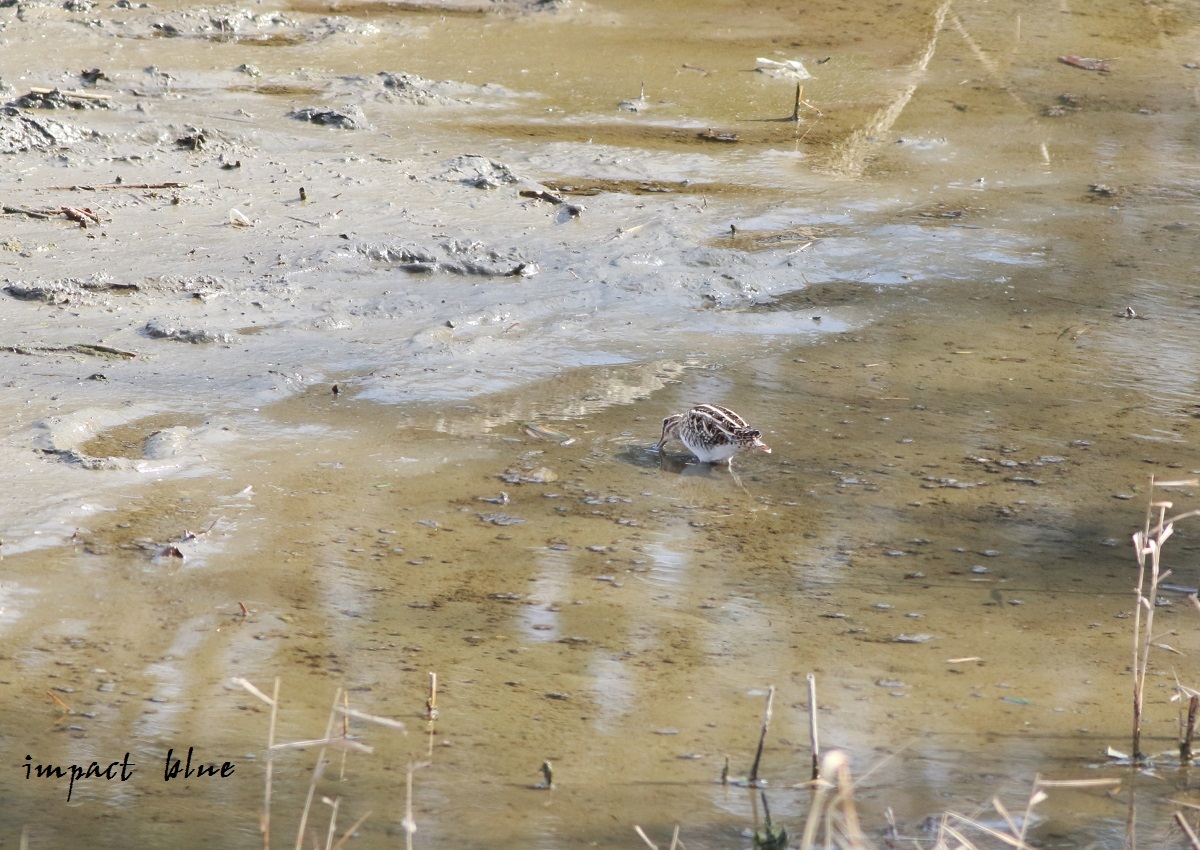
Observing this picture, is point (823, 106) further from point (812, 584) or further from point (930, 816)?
point (930, 816)

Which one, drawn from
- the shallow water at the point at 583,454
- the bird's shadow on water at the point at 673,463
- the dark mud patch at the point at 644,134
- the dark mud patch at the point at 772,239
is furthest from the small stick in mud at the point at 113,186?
the bird's shadow on water at the point at 673,463

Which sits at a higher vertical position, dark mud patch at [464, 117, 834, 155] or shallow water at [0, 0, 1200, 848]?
dark mud patch at [464, 117, 834, 155]

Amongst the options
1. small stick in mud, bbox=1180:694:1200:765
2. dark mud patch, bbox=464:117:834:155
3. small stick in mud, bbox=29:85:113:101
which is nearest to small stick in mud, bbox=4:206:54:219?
small stick in mud, bbox=29:85:113:101

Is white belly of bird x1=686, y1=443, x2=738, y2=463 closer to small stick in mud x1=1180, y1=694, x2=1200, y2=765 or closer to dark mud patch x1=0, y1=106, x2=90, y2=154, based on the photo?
small stick in mud x1=1180, y1=694, x2=1200, y2=765

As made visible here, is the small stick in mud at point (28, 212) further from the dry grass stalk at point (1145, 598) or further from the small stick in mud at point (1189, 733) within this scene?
the small stick in mud at point (1189, 733)

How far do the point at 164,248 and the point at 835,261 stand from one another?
14.4ft

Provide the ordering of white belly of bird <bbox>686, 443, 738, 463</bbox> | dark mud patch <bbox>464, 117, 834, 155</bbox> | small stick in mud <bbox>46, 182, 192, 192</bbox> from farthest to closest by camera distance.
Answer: dark mud patch <bbox>464, 117, 834, 155</bbox>, small stick in mud <bbox>46, 182, 192, 192</bbox>, white belly of bird <bbox>686, 443, 738, 463</bbox>

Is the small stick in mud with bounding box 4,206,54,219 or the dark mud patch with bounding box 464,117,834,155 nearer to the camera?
the small stick in mud with bounding box 4,206,54,219

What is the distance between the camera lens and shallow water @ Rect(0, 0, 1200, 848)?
12.6 feet

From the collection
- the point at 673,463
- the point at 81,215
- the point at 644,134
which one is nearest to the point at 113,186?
the point at 81,215

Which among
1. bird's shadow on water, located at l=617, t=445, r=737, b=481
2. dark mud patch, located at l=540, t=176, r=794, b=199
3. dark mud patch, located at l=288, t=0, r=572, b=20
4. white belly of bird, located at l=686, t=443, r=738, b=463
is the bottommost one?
bird's shadow on water, located at l=617, t=445, r=737, b=481

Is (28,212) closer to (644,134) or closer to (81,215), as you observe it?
(81,215)

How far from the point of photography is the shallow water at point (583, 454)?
3834 mm

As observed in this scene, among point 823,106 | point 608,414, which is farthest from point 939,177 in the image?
point 608,414
